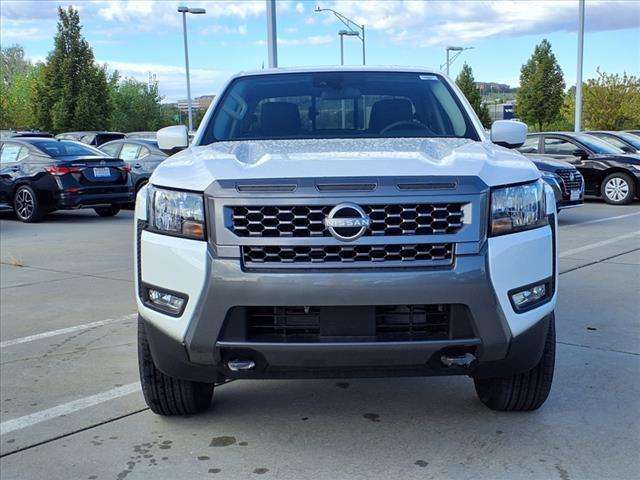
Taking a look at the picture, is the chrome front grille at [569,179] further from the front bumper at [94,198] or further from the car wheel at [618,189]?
the front bumper at [94,198]

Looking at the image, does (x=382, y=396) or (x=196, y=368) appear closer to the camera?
(x=196, y=368)

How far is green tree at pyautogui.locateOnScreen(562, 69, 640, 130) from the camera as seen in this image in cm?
4191

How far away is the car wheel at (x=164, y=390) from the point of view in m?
3.52

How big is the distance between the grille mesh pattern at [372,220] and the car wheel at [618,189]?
534 inches

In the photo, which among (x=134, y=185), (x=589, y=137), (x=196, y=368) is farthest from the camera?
(x=589, y=137)

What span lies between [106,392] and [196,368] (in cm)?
130

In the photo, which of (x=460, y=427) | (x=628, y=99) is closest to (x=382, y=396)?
(x=460, y=427)

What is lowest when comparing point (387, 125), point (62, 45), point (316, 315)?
point (316, 315)

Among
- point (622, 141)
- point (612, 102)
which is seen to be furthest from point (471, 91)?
point (622, 141)

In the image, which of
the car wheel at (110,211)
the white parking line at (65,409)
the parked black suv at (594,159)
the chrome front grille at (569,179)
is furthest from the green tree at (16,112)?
the white parking line at (65,409)

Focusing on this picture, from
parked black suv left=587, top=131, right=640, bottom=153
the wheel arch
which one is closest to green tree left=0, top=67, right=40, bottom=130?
parked black suv left=587, top=131, right=640, bottom=153

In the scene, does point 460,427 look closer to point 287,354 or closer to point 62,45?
point 287,354

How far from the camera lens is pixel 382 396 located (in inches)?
160

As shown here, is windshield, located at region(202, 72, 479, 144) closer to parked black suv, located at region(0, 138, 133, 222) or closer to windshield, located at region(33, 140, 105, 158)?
parked black suv, located at region(0, 138, 133, 222)
